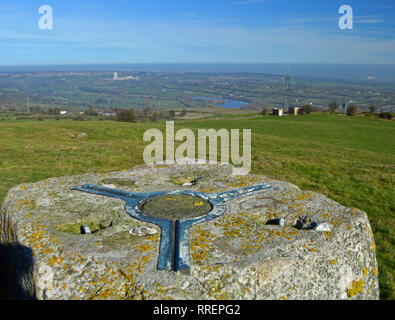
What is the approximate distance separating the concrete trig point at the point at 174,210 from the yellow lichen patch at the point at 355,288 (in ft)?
6.19

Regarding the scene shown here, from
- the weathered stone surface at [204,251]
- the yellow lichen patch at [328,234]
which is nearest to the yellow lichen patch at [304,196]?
the weathered stone surface at [204,251]

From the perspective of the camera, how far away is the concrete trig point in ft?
12.2

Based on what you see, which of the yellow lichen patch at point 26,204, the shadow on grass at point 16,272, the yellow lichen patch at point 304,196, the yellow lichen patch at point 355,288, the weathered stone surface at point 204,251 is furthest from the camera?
the yellow lichen patch at point 304,196

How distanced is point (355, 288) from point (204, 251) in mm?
1963

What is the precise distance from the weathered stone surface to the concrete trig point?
11 centimetres

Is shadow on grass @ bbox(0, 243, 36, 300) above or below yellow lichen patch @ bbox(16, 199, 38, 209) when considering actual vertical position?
below

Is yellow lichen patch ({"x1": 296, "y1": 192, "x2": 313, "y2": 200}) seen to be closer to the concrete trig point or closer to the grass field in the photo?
the concrete trig point

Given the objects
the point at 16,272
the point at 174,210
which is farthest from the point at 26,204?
the point at 174,210

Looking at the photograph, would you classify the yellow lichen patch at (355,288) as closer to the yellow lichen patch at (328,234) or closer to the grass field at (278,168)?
the yellow lichen patch at (328,234)

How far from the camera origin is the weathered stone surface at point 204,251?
3.26 m

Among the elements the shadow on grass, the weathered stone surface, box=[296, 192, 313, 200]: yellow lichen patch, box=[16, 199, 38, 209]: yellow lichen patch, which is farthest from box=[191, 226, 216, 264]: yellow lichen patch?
box=[16, 199, 38, 209]: yellow lichen patch

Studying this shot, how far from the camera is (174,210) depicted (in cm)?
501

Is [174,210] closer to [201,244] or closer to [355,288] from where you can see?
[201,244]
